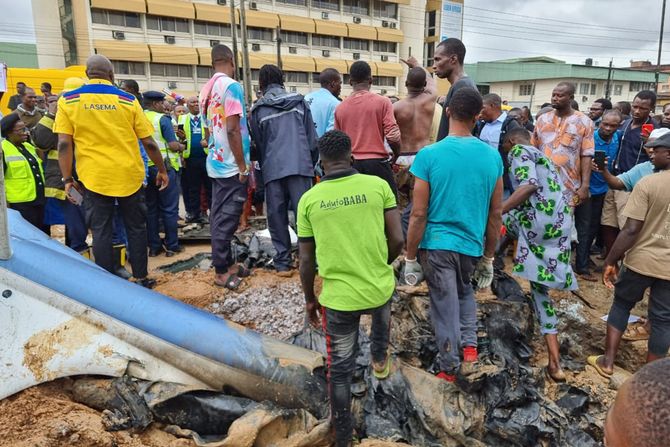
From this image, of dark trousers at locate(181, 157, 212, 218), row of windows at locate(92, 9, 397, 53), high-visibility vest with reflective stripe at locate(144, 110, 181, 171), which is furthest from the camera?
row of windows at locate(92, 9, 397, 53)

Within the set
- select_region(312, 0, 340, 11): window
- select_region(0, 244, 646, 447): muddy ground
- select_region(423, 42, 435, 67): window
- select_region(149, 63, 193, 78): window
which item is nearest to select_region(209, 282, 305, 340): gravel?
select_region(0, 244, 646, 447): muddy ground

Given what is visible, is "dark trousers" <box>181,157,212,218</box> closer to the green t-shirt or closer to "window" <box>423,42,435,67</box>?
the green t-shirt

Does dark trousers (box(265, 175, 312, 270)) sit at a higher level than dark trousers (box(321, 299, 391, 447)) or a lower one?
higher

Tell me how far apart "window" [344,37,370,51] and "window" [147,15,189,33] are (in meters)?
13.3

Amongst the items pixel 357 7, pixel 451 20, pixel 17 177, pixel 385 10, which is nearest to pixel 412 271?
pixel 17 177

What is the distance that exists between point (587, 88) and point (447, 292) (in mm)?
53101

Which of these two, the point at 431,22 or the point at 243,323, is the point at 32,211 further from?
the point at 431,22

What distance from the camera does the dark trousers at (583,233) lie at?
5.30 m

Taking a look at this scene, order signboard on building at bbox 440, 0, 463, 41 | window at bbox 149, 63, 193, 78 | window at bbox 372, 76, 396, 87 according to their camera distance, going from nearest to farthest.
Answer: window at bbox 149, 63, 193, 78 → window at bbox 372, 76, 396, 87 → signboard on building at bbox 440, 0, 463, 41

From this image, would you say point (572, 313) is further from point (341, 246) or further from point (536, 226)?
point (341, 246)

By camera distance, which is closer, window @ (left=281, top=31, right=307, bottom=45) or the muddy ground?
the muddy ground

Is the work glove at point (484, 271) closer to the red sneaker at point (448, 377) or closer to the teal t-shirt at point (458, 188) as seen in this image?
the teal t-shirt at point (458, 188)

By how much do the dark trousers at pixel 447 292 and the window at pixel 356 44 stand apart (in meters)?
37.6

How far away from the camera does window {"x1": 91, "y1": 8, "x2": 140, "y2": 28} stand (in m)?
27.5
